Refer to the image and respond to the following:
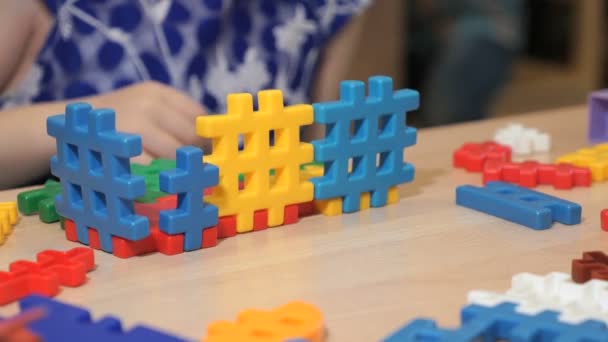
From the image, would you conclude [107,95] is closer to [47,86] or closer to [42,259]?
[47,86]

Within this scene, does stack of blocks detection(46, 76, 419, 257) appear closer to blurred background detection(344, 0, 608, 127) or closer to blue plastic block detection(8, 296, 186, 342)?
blue plastic block detection(8, 296, 186, 342)

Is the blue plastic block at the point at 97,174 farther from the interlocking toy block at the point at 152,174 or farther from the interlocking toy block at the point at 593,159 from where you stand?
the interlocking toy block at the point at 593,159

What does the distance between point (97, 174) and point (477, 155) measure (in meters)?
0.41

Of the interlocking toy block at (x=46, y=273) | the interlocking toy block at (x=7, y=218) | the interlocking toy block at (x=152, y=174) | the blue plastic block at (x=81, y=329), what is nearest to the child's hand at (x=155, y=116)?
the interlocking toy block at (x=152, y=174)

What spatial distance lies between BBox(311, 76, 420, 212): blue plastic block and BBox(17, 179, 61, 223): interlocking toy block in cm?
22

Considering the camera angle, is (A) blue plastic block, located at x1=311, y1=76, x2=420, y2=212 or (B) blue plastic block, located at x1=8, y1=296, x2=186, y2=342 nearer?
(B) blue plastic block, located at x1=8, y1=296, x2=186, y2=342

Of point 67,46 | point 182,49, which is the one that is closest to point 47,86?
point 67,46

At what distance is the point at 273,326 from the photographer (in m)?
0.52

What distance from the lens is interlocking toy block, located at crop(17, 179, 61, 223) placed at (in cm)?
75

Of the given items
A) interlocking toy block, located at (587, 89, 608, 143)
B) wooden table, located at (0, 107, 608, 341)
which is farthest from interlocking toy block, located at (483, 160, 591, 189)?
interlocking toy block, located at (587, 89, 608, 143)

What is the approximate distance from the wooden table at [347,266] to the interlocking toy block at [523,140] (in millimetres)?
148

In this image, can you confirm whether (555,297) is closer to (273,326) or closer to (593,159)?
(273,326)

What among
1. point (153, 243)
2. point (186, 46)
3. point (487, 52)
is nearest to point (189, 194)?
point (153, 243)

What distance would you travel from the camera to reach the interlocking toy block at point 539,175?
0.85m
